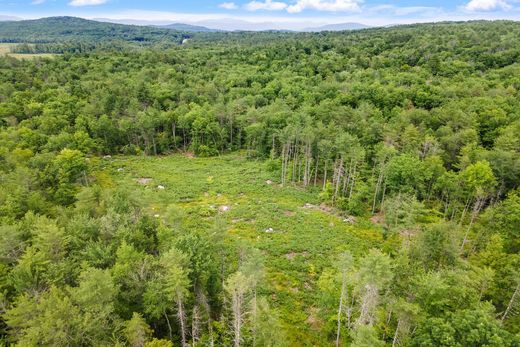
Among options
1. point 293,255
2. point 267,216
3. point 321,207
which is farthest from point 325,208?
point 293,255

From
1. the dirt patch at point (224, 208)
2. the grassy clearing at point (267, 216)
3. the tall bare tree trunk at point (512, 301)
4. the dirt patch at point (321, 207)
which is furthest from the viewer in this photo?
the dirt patch at point (321, 207)

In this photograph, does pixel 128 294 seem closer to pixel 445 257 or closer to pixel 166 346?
pixel 166 346

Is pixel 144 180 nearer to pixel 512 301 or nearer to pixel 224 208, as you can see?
pixel 224 208

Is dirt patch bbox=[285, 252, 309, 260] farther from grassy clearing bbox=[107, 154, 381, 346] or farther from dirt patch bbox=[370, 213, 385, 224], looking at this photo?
dirt patch bbox=[370, 213, 385, 224]

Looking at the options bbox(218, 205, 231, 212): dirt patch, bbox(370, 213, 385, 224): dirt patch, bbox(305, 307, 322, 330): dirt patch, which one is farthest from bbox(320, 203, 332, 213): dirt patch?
bbox(305, 307, 322, 330): dirt patch

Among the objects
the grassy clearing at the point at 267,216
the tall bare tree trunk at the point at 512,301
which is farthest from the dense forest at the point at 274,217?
the grassy clearing at the point at 267,216

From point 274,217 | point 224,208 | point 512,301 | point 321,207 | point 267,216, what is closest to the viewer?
point 512,301

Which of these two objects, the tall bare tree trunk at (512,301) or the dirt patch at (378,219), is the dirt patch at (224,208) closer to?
the dirt patch at (378,219)
